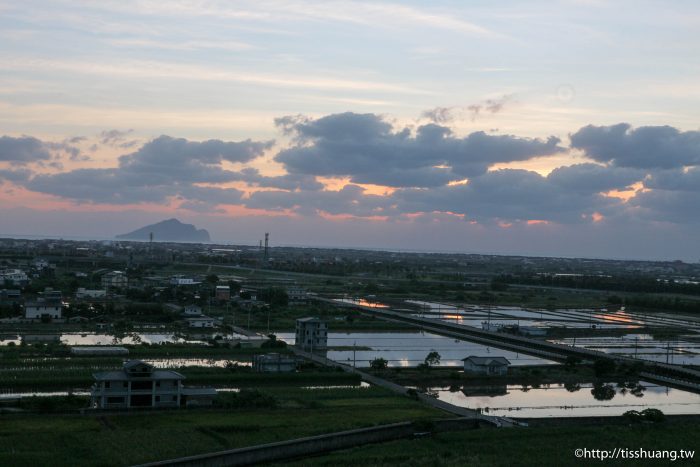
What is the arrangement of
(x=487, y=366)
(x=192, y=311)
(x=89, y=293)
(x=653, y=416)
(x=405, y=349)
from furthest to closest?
1. (x=89, y=293)
2. (x=192, y=311)
3. (x=405, y=349)
4. (x=487, y=366)
5. (x=653, y=416)

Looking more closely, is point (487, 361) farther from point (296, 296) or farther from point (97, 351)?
point (296, 296)

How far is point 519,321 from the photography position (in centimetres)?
4078

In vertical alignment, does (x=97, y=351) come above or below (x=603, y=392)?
above

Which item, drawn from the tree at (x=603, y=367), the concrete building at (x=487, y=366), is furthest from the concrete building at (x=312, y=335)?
the tree at (x=603, y=367)

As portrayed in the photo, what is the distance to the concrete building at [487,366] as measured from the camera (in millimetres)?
23547

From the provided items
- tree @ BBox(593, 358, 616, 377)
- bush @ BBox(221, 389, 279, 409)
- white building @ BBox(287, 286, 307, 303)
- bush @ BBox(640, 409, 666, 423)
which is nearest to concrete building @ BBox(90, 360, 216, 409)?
bush @ BBox(221, 389, 279, 409)

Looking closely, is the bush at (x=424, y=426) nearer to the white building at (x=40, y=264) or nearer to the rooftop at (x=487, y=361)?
the rooftop at (x=487, y=361)

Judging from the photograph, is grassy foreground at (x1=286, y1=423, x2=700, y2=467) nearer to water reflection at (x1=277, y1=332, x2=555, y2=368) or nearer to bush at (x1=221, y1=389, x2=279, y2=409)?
bush at (x1=221, y1=389, x2=279, y2=409)

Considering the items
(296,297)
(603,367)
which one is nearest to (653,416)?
(603,367)

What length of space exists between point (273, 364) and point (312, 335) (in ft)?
19.5

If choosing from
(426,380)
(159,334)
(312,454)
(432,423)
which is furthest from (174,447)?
(159,334)

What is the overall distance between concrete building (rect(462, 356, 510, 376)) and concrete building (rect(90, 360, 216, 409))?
30.7 feet

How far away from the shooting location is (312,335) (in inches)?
1091

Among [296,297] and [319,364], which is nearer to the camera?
[319,364]
